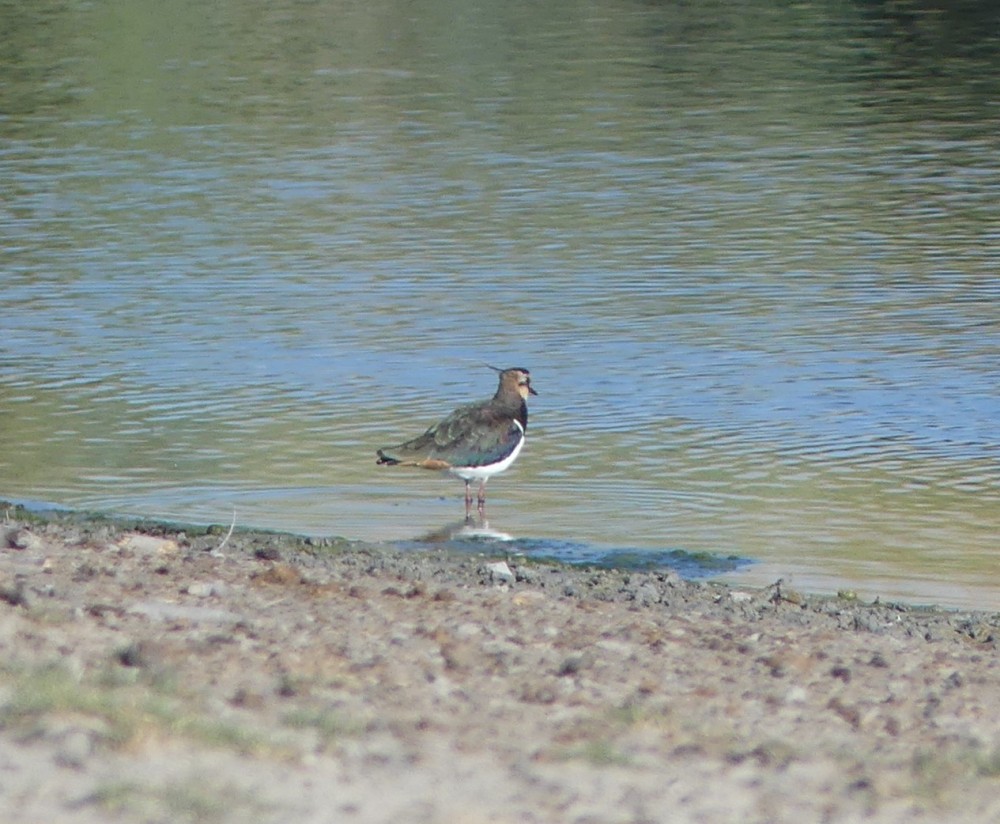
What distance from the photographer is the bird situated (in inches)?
477

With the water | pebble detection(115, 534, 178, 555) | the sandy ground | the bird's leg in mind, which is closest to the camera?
the sandy ground

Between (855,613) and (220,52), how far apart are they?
32345 millimetres

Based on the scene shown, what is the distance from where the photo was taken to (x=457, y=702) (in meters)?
6.89

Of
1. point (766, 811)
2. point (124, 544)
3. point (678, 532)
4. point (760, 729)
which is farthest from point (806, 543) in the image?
point (766, 811)

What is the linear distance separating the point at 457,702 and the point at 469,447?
5.31 metres

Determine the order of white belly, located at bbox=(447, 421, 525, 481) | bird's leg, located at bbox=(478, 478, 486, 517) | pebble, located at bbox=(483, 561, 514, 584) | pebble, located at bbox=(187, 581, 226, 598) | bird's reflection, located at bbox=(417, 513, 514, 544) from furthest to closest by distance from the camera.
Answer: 1. bird's leg, located at bbox=(478, 478, 486, 517)
2. white belly, located at bbox=(447, 421, 525, 481)
3. bird's reflection, located at bbox=(417, 513, 514, 544)
4. pebble, located at bbox=(483, 561, 514, 584)
5. pebble, located at bbox=(187, 581, 226, 598)

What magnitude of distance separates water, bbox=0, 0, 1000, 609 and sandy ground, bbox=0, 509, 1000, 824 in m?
2.52

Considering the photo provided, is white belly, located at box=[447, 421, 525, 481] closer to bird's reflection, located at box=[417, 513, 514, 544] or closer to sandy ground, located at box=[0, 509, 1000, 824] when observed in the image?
bird's reflection, located at box=[417, 513, 514, 544]

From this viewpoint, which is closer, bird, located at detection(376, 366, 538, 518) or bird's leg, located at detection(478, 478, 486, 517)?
bird, located at detection(376, 366, 538, 518)

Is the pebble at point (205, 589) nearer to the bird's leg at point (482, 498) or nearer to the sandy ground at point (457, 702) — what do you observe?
the sandy ground at point (457, 702)

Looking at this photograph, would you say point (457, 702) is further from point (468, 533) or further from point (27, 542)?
point (468, 533)

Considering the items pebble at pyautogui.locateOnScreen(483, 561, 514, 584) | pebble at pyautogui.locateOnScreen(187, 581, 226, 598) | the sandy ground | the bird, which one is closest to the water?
the bird

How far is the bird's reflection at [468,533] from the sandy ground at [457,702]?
7.03 feet

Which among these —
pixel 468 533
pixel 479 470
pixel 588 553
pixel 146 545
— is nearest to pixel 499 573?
pixel 588 553
